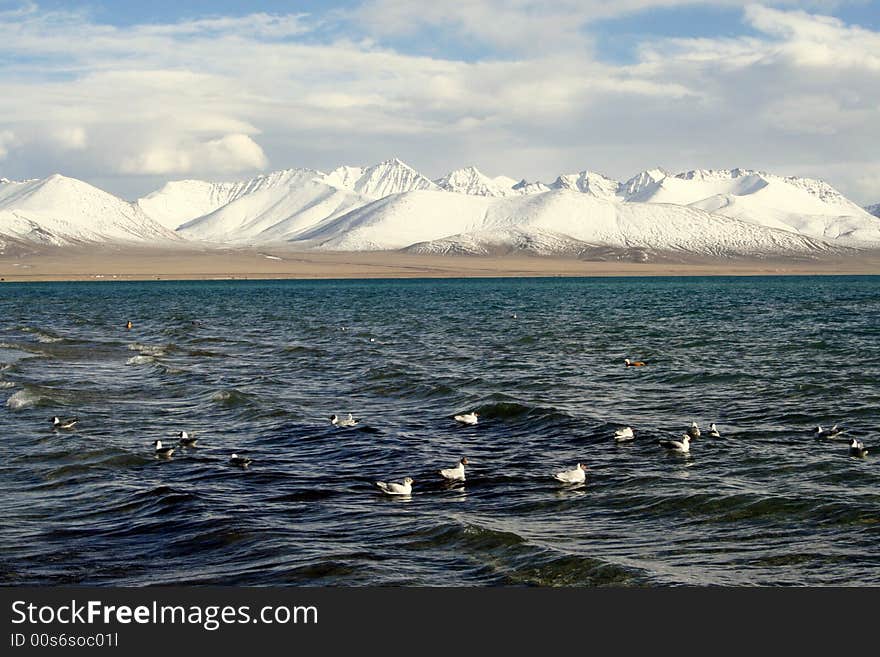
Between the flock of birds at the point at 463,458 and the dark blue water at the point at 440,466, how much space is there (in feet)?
0.91

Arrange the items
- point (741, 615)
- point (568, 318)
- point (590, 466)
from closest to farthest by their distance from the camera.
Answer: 1. point (741, 615)
2. point (590, 466)
3. point (568, 318)

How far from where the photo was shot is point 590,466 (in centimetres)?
2241

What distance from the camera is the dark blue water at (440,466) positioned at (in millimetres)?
15594

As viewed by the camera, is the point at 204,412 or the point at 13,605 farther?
the point at 204,412

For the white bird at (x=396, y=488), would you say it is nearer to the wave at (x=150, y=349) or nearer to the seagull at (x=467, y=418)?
the seagull at (x=467, y=418)

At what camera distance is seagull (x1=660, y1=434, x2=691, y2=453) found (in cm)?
2327

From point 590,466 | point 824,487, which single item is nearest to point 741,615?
point 824,487

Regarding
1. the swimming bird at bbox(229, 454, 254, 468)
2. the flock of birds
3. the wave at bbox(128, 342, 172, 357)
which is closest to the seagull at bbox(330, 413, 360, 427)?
the flock of birds

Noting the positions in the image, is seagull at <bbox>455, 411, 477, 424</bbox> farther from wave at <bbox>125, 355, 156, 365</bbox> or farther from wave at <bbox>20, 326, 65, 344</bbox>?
wave at <bbox>20, 326, 65, 344</bbox>

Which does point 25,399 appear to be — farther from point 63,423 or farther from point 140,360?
point 140,360

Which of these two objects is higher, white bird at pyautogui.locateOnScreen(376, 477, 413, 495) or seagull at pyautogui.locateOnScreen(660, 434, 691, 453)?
seagull at pyautogui.locateOnScreen(660, 434, 691, 453)

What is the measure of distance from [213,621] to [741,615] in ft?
18.8

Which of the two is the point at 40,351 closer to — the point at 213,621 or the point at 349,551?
the point at 349,551

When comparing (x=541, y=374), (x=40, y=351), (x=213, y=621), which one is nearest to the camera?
(x=213, y=621)
